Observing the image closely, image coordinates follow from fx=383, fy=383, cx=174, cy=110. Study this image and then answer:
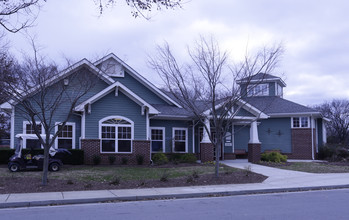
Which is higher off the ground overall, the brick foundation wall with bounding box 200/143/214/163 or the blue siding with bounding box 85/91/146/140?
the blue siding with bounding box 85/91/146/140

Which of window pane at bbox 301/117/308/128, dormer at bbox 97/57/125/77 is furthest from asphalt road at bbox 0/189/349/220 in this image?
window pane at bbox 301/117/308/128

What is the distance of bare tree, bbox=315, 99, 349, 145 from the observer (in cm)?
5397

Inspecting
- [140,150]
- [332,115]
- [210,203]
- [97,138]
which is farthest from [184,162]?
[332,115]

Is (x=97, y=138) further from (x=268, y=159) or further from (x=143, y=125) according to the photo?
(x=268, y=159)

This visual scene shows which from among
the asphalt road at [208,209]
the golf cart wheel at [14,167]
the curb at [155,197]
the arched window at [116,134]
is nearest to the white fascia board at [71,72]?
the arched window at [116,134]

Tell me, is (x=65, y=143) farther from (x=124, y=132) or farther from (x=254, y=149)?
(x=254, y=149)

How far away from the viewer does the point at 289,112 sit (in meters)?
28.8

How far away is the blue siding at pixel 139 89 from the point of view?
26.2 m

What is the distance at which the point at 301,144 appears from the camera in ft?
94.6

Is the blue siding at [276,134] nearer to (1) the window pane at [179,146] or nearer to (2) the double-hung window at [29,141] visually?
(1) the window pane at [179,146]

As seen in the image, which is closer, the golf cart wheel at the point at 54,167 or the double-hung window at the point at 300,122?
the golf cart wheel at the point at 54,167

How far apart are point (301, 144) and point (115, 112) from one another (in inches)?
582

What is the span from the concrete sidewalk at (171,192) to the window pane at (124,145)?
8.77 metres

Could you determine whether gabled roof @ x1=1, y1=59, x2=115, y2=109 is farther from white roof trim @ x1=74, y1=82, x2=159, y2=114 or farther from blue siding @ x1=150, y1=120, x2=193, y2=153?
blue siding @ x1=150, y1=120, x2=193, y2=153
